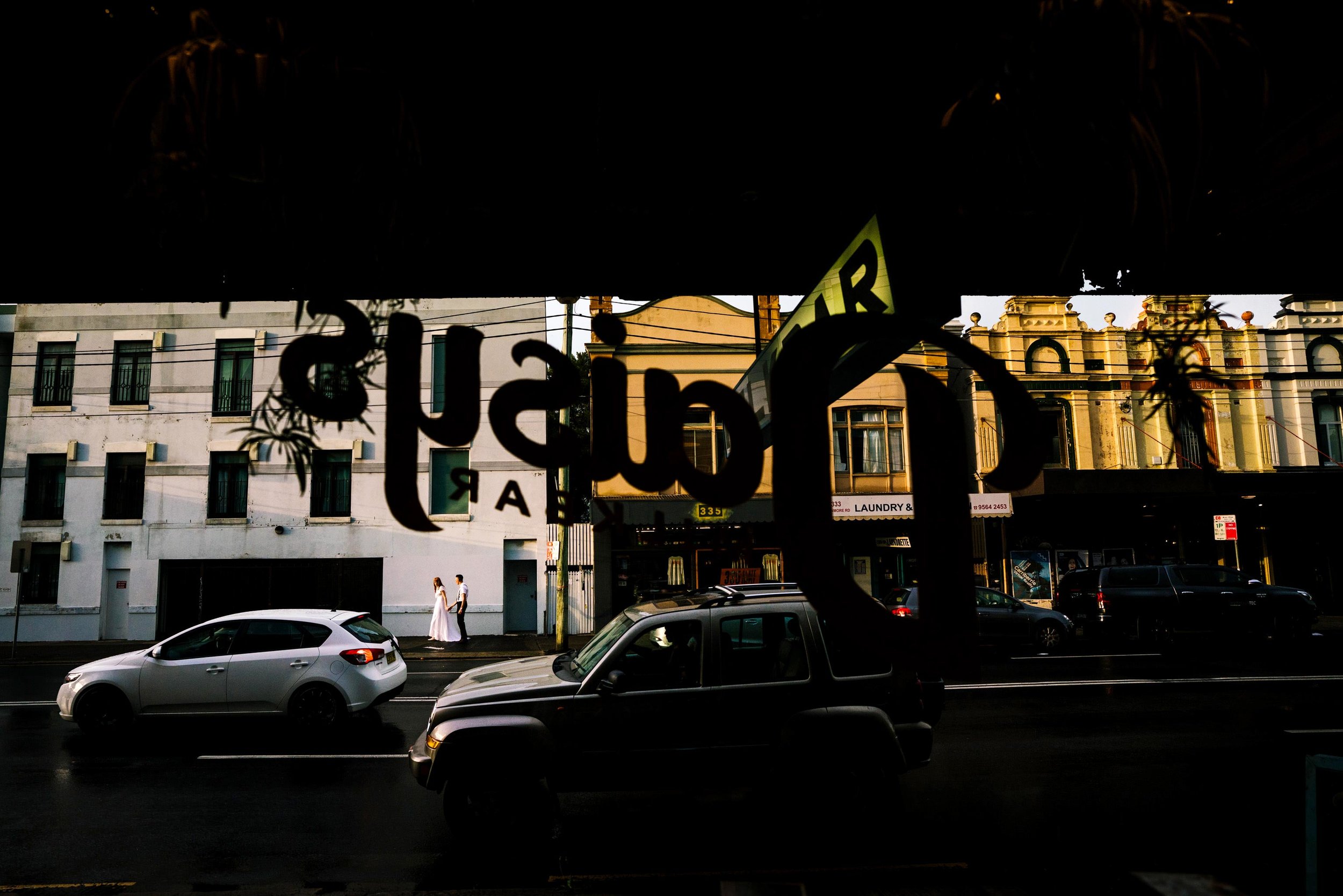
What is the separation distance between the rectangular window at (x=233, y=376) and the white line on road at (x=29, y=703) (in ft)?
34.4

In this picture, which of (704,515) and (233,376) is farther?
(704,515)

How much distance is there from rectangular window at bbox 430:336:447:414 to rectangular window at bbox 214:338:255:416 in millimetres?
823

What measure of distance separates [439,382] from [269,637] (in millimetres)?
8284

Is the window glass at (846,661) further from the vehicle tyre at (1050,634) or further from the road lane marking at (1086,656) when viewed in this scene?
the vehicle tyre at (1050,634)

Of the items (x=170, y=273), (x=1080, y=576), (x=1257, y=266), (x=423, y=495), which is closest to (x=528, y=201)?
(x=423, y=495)

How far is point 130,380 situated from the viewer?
8.96 metres

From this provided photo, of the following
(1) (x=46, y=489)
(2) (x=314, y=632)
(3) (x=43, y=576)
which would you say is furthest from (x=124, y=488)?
(2) (x=314, y=632)

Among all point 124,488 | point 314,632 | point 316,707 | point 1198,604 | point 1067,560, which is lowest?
point 316,707

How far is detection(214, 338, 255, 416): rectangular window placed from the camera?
350 cm

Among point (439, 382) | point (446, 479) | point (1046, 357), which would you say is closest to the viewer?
point (446, 479)

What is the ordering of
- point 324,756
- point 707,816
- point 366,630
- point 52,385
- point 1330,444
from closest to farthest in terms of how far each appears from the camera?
point 707,816 < point 324,756 < point 366,630 < point 52,385 < point 1330,444

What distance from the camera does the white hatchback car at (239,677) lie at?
30.0 ft

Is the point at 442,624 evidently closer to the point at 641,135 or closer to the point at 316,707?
the point at 316,707

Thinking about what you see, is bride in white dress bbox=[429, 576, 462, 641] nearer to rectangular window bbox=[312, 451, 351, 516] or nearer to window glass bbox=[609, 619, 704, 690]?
window glass bbox=[609, 619, 704, 690]
